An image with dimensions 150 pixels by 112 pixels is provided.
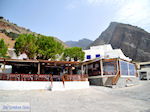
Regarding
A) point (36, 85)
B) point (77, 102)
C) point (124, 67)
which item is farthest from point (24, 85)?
point (124, 67)

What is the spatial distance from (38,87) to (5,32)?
77.8 m

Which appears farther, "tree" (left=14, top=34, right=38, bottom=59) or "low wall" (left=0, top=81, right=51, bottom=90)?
"tree" (left=14, top=34, right=38, bottom=59)

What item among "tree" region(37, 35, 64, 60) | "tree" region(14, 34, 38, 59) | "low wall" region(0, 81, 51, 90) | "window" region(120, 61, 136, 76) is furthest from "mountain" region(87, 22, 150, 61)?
"low wall" region(0, 81, 51, 90)

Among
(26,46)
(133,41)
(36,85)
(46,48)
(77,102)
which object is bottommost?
(77,102)

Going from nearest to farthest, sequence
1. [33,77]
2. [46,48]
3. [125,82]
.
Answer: [33,77] → [125,82] → [46,48]

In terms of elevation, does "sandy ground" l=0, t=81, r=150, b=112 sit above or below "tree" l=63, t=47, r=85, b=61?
below

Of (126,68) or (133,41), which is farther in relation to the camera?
(133,41)

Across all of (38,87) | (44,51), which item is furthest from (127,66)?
(44,51)

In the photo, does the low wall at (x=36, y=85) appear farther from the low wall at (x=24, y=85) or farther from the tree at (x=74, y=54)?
the tree at (x=74, y=54)

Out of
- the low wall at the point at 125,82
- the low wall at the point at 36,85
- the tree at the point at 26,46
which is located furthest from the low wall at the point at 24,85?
the tree at the point at 26,46

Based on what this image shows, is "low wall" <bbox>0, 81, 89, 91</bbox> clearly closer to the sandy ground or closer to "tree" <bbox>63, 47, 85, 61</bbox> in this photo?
the sandy ground

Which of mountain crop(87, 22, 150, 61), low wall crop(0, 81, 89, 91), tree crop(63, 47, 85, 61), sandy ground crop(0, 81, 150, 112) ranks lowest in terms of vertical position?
sandy ground crop(0, 81, 150, 112)

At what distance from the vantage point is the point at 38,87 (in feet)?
48.1

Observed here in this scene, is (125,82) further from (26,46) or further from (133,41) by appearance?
(133,41)
